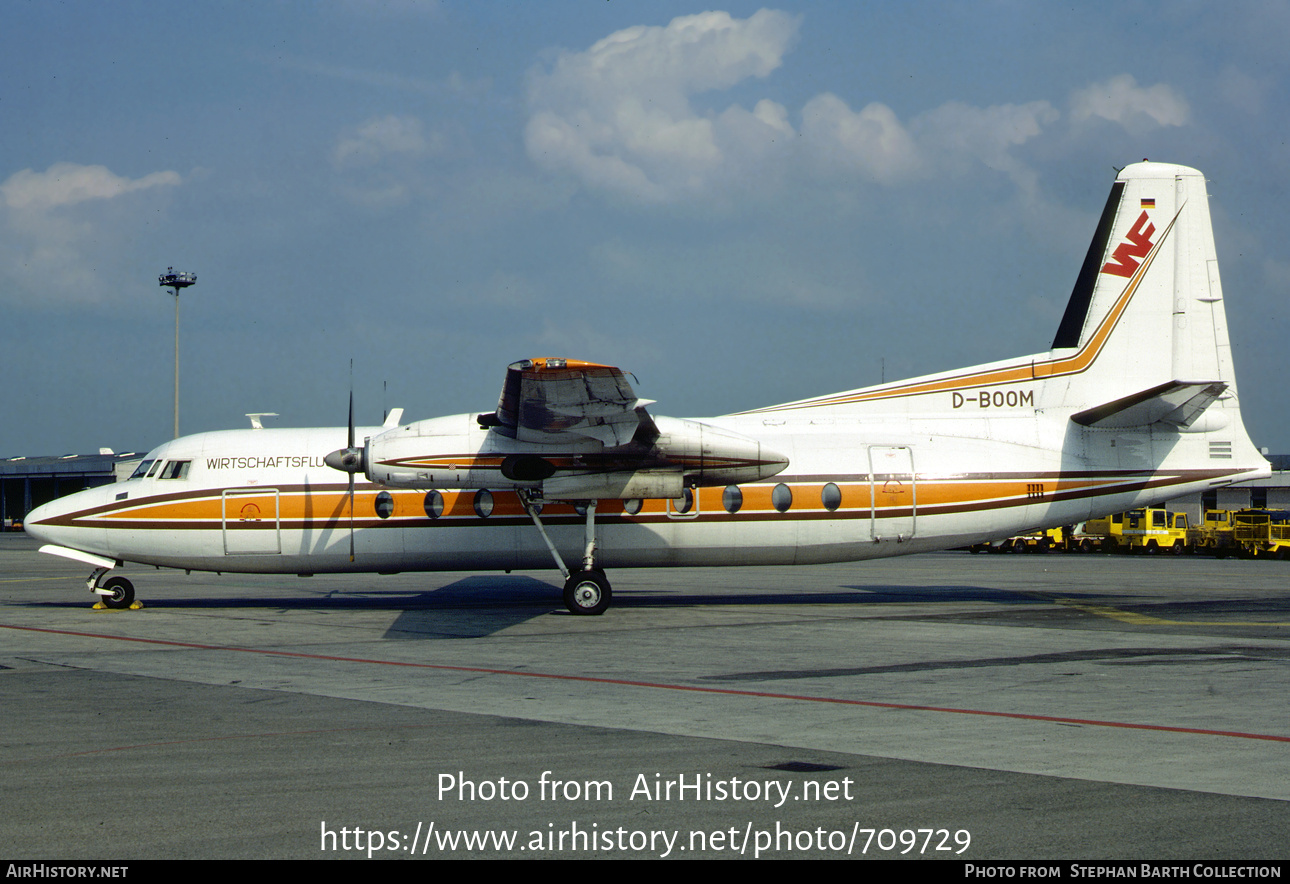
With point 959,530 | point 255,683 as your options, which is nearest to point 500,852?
point 255,683

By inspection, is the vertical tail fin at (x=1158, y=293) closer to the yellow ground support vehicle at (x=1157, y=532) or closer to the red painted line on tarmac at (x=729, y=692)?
the red painted line on tarmac at (x=729, y=692)

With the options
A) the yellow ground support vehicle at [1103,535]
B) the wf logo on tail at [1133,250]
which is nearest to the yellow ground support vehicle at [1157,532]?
the yellow ground support vehicle at [1103,535]

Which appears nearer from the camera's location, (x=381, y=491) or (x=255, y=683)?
(x=255, y=683)

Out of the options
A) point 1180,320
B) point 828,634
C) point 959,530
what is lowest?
point 828,634

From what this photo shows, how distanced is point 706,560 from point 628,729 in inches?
478

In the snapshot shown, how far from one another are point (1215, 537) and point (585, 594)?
35260mm

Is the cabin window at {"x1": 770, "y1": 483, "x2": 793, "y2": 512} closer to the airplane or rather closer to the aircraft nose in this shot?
the airplane

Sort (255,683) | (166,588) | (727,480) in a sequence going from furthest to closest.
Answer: (166,588) < (727,480) < (255,683)

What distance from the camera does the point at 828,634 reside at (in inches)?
671

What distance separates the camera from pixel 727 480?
795 inches

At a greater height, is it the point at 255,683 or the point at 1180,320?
the point at 1180,320

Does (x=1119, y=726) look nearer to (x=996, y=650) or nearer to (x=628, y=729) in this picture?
(x=628, y=729)

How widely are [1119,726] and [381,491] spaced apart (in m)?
14.9
